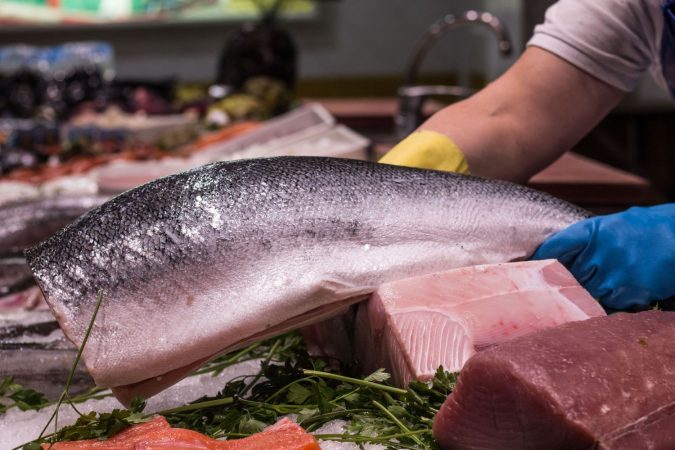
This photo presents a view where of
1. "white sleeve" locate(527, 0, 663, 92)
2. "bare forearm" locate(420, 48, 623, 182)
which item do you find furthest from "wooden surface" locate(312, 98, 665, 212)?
"white sleeve" locate(527, 0, 663, 92)

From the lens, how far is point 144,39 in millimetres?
10211

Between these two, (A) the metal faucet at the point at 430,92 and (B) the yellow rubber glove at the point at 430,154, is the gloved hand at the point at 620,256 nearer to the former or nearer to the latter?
(B) the yellow rubber glove at the point at 430,154

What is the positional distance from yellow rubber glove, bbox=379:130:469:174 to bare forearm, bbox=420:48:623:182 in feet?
0.13

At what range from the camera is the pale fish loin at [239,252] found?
1.44 m

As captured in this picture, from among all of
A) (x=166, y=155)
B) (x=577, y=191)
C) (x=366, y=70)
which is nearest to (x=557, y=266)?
(x=577, y=191)

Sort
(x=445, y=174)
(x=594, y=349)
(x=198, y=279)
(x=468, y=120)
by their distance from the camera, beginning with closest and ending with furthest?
(x=594, y=349)
(x=198, y=279)
(x=445, y=174)
(x=468, y=120)

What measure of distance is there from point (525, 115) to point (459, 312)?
3.30 ft

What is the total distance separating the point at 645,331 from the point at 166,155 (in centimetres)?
345

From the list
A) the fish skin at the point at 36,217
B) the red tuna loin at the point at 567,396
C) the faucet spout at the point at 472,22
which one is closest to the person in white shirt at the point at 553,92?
the red tuna loin at the point at 567,396

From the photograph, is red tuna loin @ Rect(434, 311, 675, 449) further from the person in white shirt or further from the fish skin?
the fish skin

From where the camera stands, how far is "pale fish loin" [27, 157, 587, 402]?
4.71 feet

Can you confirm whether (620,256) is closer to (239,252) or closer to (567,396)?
(567,396)

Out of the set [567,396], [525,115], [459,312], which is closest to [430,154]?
[525,115]

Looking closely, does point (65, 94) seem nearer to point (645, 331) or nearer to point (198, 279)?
point (198, 279)
